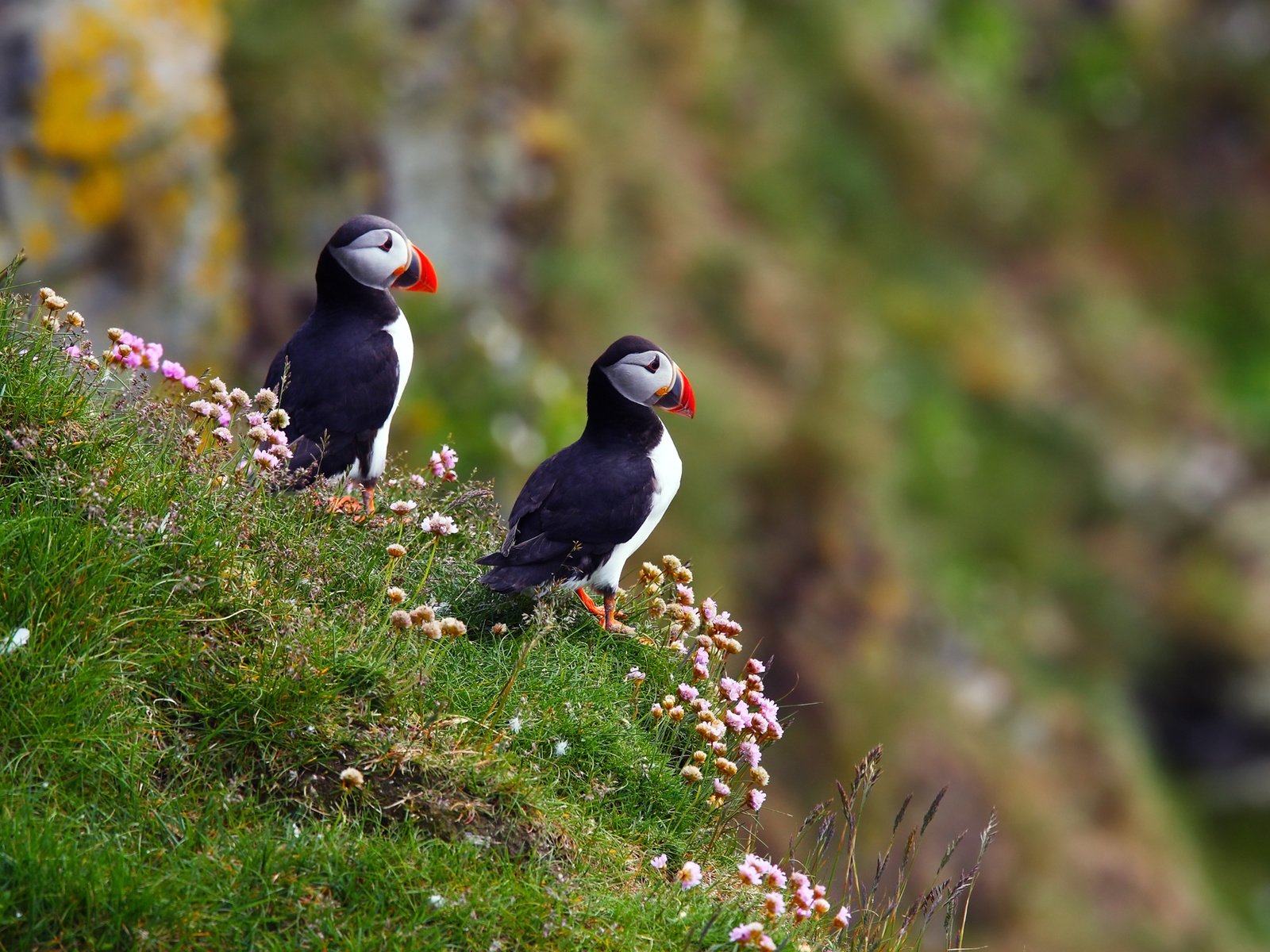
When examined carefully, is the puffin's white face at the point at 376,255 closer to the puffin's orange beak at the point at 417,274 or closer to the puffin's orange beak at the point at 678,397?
the puffin's orange beak at the point at 417,274

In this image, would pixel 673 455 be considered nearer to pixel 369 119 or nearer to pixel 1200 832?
pixel 369 119

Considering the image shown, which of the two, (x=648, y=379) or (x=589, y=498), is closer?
(x=589, y=498)

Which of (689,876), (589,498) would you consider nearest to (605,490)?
(589,498)

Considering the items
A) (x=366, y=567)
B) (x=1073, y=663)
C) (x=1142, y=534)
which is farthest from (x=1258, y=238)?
(x=366, y=567)

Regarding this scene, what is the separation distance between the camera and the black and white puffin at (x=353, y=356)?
5801 mm

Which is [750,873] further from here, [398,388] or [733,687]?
[398,388]

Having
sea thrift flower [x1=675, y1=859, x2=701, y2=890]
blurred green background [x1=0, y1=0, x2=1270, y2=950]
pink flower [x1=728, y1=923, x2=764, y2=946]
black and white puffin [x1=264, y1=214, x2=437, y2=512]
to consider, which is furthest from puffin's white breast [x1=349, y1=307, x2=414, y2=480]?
blurred green background [x1=0, y1=0, x2=1270, y2=950]

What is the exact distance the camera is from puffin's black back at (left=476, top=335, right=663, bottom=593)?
4.98m

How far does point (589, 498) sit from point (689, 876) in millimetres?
1807

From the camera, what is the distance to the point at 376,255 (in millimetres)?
6043

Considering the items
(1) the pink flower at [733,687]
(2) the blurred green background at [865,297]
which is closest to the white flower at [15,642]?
(1) the pink flower at [733,687]

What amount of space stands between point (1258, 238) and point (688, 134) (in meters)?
9.63

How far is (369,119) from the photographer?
11.8 meters

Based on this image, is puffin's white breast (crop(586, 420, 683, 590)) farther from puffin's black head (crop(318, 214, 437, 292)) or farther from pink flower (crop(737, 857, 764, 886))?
pink flower (crop(737, 857, 764, 886))
